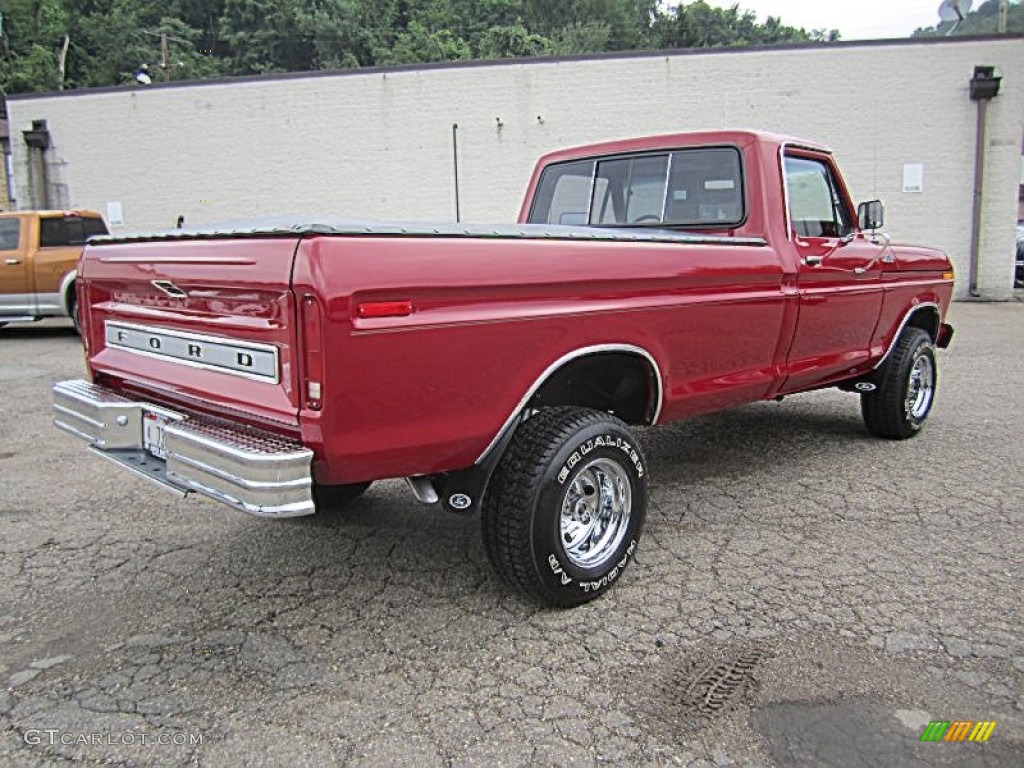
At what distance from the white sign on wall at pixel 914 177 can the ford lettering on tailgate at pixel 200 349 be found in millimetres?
15806

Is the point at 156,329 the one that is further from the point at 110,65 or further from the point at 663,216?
the point at 110,65

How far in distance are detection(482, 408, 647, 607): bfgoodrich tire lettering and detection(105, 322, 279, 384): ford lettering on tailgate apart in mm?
939

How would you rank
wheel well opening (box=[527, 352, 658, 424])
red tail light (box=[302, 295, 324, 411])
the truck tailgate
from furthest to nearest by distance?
wheel well opening (box=[527, 352, 658, 424]) → the truck tailgate → red tail light (box=[302, 295, 324, 411])

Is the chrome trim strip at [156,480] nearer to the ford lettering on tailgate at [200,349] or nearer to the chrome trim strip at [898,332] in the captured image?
the ford lettering on tailgate at [200,349]

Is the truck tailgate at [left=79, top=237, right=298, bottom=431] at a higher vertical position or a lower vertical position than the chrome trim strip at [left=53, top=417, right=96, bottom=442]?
higher

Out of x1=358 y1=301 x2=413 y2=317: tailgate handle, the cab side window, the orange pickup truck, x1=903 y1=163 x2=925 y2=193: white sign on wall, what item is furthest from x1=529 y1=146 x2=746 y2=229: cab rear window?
x1=903 y1=163 x2=925 y2=193: white sign on wall

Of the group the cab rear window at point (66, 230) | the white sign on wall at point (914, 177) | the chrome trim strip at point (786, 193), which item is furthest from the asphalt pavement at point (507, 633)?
the white sign on wall at point (914, 177)

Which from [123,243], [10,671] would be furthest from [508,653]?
[123,243]

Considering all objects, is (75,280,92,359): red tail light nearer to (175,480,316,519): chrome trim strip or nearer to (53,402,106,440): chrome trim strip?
(53,402,106,440): chrome trim strip

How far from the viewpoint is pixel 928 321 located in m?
6.00

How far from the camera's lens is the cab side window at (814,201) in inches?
177

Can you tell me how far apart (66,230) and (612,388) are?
10761mm

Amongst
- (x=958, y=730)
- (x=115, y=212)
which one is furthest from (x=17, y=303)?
(x=958, y=730)

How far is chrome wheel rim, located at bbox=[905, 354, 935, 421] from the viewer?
18.6 ft
